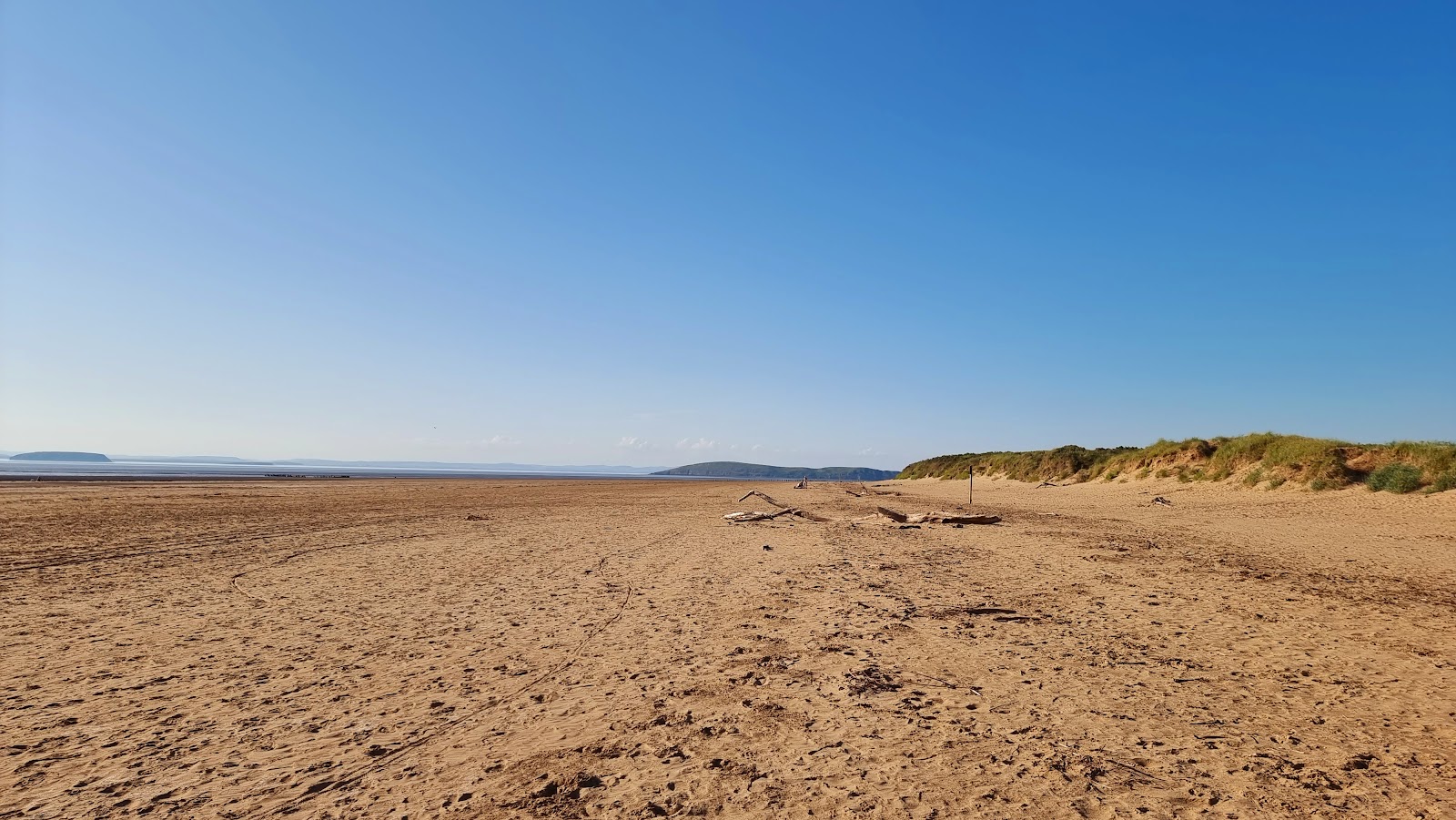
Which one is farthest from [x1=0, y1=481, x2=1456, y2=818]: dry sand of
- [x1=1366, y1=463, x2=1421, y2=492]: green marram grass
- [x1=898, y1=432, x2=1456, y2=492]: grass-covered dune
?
[x1=898, y1=432, x2=1456, y2=492]: grass-covered dune

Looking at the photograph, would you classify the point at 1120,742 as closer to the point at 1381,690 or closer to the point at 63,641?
the point at 1381,690

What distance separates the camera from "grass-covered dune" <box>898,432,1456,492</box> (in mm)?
19328

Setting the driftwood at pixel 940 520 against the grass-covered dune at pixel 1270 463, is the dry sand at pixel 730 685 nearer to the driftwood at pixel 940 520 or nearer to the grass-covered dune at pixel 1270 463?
the driftwood at pixel 940 520

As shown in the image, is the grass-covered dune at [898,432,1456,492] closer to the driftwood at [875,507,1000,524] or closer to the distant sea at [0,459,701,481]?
the driftwood at [875,507,1000,524]

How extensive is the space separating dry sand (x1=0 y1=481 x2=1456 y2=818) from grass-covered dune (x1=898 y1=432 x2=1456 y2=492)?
10828mm

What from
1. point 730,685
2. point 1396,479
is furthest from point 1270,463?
point 730,685

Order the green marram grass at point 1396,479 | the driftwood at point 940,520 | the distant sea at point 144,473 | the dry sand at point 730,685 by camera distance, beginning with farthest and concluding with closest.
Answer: the distant sea at point 144,473 < the green marram grass at point 1396,479 < the driftwood at point 940,520 < the dry sand at point 730,685

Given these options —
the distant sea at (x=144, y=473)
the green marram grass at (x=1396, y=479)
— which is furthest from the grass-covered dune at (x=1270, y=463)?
the distant sea at (x=144, y=473)

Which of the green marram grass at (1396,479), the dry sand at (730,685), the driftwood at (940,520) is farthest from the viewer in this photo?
the green marram grass at (1396,479)

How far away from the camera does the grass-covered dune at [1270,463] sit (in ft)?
63.4

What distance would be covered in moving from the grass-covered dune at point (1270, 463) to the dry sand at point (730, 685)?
35.5 ft

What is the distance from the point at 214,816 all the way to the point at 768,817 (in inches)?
113

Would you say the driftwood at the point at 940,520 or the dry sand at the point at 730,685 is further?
the driftwood at the point at 940,520

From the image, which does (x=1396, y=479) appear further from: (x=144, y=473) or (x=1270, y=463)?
(x=144, y=473)
